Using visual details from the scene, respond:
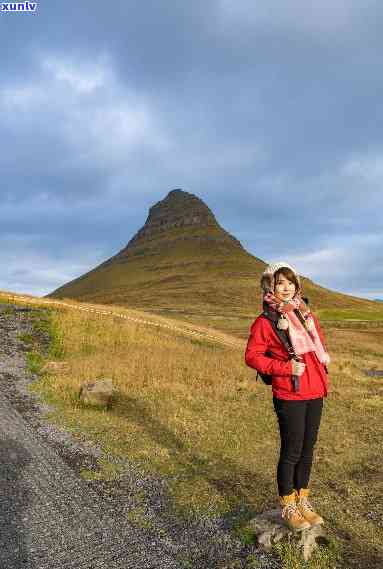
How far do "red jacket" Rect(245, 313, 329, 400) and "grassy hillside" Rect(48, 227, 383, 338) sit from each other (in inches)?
1858

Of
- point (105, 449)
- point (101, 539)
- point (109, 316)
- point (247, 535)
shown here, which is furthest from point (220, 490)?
point (109, 316)

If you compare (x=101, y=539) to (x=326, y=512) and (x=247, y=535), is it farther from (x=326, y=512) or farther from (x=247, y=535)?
(x=326, y=512)

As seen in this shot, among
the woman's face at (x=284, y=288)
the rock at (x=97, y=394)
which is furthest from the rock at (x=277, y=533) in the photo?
the rock at (x=97, y=394)

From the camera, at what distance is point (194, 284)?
403 ft

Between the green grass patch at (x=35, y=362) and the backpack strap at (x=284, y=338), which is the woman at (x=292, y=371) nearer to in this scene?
the backpack strap at (x=284, y=338)

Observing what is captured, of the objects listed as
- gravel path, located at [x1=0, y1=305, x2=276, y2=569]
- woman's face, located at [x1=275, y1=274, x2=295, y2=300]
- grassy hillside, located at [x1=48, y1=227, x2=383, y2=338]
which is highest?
grassy hillside, located at [x1=48, y1=227, x2=383, y2=338]

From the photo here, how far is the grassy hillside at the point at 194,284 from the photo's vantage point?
85.0 m

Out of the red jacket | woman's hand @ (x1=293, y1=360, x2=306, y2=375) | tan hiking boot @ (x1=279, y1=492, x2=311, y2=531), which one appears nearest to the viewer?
woman's hand @ (x1=293, y1=360, x2=306, y2=375)

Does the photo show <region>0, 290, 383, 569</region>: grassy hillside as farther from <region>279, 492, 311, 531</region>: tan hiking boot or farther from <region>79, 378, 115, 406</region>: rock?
<region>279, 492, 311, 531</region>: tan hiking boot

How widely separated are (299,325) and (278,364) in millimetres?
526

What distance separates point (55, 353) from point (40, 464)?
12.0m

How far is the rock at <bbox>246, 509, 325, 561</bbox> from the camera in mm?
4723

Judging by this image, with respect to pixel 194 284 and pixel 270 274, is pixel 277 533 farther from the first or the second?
pixel 194 284

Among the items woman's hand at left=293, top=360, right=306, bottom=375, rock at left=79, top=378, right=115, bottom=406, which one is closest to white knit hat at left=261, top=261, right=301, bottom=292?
woman's hand at left=293, top=360, right=306, bottom=375
